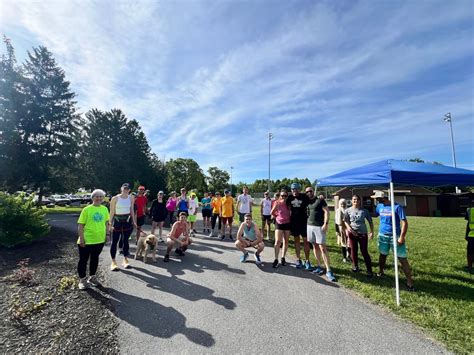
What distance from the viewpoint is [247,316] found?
3666 mm

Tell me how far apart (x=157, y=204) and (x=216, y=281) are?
4294 mm

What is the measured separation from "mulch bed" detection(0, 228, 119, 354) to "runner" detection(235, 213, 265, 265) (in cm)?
335

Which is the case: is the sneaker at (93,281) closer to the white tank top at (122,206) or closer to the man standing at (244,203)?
the white tank top at (122,206)

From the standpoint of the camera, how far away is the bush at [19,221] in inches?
293

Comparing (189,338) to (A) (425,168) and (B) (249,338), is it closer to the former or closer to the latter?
(B) (249,338)

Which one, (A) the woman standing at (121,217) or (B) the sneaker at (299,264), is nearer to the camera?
(A) the woman standing at (121,217)

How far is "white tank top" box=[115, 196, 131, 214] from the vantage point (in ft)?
19.1

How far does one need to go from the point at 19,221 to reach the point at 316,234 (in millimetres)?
9043

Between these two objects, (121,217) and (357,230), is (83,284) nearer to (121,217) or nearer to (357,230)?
(121,217)

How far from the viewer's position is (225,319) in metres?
3.56

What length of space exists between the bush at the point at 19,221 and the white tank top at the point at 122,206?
14.5 ft

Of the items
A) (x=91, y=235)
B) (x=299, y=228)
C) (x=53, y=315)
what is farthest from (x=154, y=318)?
(x=299, y=228)

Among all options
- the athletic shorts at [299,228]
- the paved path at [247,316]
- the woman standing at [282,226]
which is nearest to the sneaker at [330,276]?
the paved path at [247,316]

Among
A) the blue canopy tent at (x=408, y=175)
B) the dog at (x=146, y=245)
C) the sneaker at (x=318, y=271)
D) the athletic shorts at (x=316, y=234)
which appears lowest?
the sneaker at (x=318, y=271)
